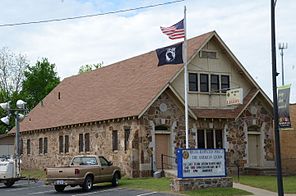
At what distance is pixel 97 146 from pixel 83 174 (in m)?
9.23

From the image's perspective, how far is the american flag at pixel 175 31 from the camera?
26609mm

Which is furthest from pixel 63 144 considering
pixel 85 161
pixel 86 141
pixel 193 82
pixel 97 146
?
pixel 85 161

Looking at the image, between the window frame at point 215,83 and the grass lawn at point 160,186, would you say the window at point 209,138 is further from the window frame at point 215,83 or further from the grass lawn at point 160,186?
the grass lawn at point 160,186

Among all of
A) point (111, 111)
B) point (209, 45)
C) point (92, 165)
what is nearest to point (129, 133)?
point (111, 111)

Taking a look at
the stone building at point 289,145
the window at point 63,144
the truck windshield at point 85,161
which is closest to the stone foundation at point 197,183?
the truck windshield at point 85,161

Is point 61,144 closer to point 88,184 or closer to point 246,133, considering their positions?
point 246,133

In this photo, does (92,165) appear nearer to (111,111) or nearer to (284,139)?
(111,111)

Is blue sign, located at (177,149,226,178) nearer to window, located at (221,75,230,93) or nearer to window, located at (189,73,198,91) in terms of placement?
window, located at (189,73,198,91)

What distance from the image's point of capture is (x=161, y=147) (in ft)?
103

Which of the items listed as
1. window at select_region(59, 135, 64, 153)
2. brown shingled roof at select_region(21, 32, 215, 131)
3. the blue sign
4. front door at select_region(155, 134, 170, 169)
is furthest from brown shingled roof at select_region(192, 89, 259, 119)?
window at select_region(59, 135, 64, 153)

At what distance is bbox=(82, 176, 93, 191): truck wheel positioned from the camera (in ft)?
80.9

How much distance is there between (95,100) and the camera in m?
37.0

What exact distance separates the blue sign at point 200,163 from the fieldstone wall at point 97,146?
7.01 metres

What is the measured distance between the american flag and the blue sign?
6.03 meters
